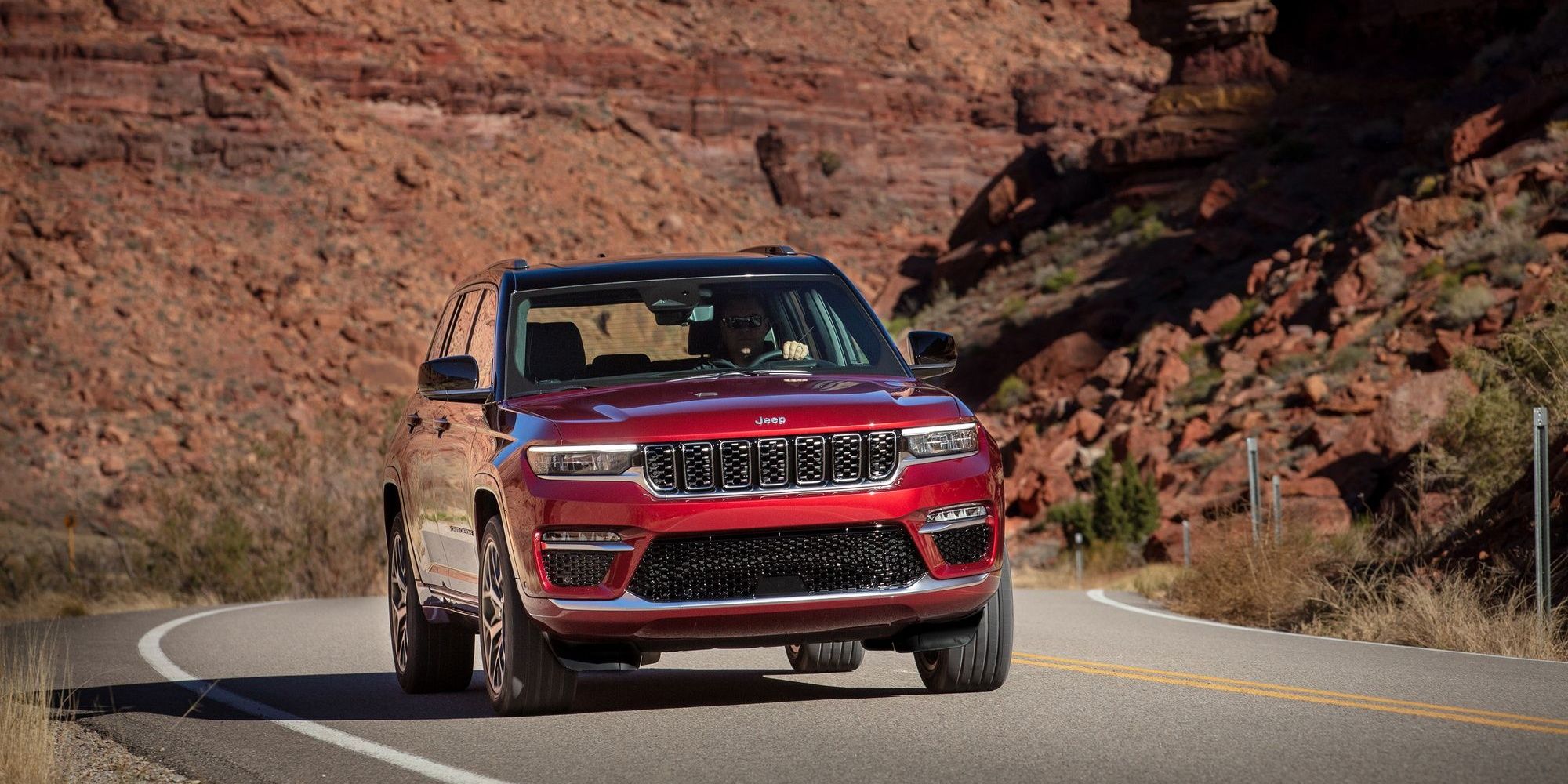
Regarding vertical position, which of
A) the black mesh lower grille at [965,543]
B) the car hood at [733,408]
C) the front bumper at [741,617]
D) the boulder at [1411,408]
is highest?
the car hood at [733,408]

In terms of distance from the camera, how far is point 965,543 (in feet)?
27.0

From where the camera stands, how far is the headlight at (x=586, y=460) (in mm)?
7859

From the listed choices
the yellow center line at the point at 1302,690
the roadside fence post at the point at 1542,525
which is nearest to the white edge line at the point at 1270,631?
the roadside fence post at the point at 1542,525

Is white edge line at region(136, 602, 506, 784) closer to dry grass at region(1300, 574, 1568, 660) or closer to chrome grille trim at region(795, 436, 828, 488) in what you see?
chrome grille trim at region(795, 436, 828, 488)

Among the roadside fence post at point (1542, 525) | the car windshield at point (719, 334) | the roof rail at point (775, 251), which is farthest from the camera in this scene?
the roadside fence post at point (1542, 525)

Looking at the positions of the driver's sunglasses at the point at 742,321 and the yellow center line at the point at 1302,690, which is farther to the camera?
the driver's sunglasses at the point at 742,321

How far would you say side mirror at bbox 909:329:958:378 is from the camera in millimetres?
9062

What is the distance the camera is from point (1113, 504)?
34156mm

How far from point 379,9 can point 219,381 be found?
29780 millimetres

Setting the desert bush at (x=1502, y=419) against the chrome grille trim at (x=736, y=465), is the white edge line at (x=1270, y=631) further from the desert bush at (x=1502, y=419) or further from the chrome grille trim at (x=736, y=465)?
the chrome grille trim at (x=736, y=465)

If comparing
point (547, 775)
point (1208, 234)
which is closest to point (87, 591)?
point (547, 775)

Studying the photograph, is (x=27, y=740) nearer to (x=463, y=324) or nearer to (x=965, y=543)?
(x=463, y=324)

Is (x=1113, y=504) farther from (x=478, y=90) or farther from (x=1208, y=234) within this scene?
(x=478, y=90)

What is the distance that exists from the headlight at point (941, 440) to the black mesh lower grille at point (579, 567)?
4.24ft
